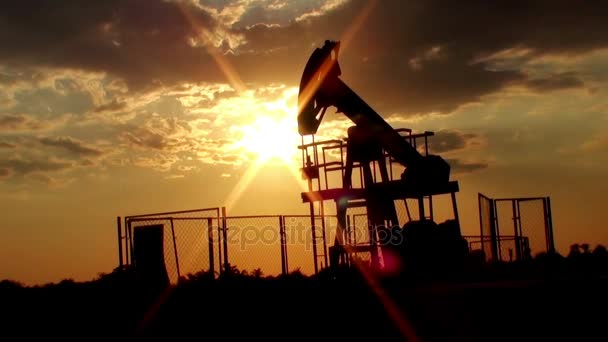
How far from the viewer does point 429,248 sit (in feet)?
60.5

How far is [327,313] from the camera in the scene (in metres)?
12.1

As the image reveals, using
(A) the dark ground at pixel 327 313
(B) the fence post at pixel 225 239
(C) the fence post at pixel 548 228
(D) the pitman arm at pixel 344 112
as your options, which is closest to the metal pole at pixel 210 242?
(B) the fence post at pixel 225 239

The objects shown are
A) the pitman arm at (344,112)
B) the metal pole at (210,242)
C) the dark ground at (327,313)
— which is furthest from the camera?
the pitman arm at (344,112)

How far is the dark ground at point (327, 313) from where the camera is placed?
11.5 meters

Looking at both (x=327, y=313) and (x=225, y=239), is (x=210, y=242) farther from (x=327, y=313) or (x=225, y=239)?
(x=327, y=313)

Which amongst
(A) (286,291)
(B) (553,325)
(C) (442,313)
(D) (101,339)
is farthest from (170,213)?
(B) (553,325)

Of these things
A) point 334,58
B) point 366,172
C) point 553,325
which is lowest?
point 553,325

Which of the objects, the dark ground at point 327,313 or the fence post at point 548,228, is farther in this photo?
the fence post at point 548,228

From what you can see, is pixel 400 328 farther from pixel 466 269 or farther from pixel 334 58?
pixel 334 58

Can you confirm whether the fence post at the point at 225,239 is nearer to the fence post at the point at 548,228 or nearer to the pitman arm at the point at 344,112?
the pitman arm at the point at 344,112

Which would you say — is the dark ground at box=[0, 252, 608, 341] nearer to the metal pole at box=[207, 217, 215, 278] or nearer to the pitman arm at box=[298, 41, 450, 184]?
the metal pole at box=[207, 217, 215, 278]

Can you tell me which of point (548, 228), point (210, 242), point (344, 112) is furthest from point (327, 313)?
point (548, 228)

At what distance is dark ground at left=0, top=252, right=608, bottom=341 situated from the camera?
11.5 metres

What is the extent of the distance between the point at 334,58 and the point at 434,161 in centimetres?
406
